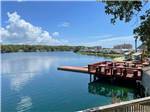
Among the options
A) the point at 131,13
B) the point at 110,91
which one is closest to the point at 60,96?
the point at 110,91

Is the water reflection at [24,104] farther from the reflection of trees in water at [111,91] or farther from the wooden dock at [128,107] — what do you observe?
the wooden dock at [128,107]

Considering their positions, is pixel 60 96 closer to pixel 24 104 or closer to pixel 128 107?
pixel 24 104

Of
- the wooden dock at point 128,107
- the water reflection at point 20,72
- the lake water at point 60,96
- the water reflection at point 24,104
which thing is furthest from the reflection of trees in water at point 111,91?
the wooden dock at point 128,107

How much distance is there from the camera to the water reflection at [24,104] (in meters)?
17.7

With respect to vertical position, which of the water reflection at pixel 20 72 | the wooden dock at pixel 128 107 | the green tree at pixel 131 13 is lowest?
the water reflection at pixel 20 72

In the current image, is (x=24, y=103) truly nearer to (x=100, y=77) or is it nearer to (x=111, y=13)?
(x=100, y=77)

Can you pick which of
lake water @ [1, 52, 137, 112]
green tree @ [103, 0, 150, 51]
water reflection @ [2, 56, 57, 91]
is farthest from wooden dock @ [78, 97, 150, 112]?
water reflection @ [2, 56, 57, 91]

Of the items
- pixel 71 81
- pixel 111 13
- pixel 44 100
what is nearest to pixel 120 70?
pixel 71 81

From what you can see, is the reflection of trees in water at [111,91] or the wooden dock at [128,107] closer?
the wooden dock at [128,107]

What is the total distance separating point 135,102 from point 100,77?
2223 cm

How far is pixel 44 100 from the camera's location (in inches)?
800

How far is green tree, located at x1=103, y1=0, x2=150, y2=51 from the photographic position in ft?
20.8

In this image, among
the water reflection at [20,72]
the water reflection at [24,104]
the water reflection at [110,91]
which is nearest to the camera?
the water reflection at [24,104]

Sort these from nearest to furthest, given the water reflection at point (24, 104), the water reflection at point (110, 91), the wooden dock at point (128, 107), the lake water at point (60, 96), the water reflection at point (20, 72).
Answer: the wooden dock at point (128, 107) → the water reflection at point (24, 104) → the lake water at point (60, 96) → the water reflection at point (110, 91) → the water reflection at point (20, 72)
